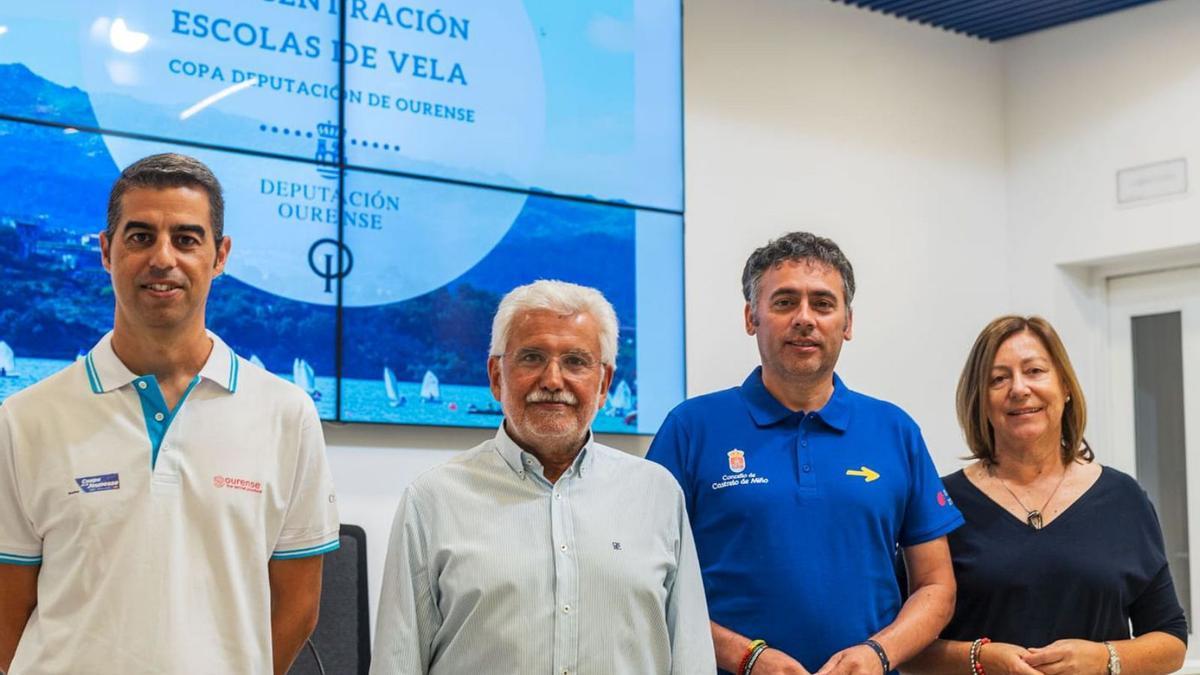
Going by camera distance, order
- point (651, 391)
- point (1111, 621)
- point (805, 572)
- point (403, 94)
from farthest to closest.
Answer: point (651, 391)
point (403, 94)
point (1111, 621)
point (805, 572)

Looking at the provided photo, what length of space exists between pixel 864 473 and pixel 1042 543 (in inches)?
17.0

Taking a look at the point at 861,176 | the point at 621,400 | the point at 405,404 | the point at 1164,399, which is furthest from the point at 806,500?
the point at 1164,399

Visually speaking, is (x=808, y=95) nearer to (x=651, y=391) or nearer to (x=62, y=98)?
(x=651, y=391)

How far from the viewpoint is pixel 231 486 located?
6.95 feet

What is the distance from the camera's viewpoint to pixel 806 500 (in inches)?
105

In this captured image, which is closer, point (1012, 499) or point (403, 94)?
point (1012, 499)

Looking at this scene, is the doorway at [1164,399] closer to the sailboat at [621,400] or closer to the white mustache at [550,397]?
the sailboat at [621,400]

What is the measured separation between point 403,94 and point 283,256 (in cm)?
67

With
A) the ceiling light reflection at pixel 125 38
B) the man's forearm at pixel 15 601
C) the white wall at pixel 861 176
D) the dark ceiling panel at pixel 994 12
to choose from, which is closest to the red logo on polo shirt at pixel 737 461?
the man's forearm at pixel 15 601

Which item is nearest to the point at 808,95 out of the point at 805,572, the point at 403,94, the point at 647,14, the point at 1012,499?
the point at 647,14

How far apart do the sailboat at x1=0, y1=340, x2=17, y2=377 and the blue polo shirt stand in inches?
68.9

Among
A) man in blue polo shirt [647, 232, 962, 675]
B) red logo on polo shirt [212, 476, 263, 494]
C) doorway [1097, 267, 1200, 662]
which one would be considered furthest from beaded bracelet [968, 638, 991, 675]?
doorway [1097, 267, 1200, 662]

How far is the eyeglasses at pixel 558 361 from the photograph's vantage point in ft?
7.69

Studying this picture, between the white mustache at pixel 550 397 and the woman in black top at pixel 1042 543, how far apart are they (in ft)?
3.40
